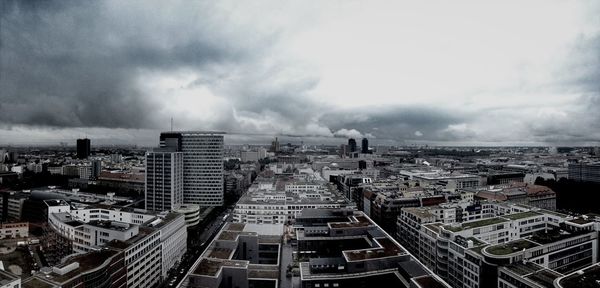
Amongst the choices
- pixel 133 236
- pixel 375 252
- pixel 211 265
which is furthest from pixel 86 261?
pixel 375 252

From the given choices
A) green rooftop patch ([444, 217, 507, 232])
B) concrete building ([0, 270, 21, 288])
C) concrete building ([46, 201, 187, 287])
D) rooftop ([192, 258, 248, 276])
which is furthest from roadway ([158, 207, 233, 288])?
green rooftop patch ([444, 217, 507, 232])

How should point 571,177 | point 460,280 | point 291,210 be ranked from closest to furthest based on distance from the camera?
point 460,280 → point 291,210 → point 571,177

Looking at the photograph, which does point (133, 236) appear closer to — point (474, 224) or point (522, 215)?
point (474, 224)

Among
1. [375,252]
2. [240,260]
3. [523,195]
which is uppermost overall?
[523,195]

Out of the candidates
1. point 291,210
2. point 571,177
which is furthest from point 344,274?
point 571,177

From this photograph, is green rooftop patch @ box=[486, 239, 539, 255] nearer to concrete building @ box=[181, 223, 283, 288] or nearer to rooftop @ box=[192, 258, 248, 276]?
concrete building @ box=[181, 223, 283, 288]

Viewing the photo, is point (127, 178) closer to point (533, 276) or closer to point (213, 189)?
point (213, 189)
